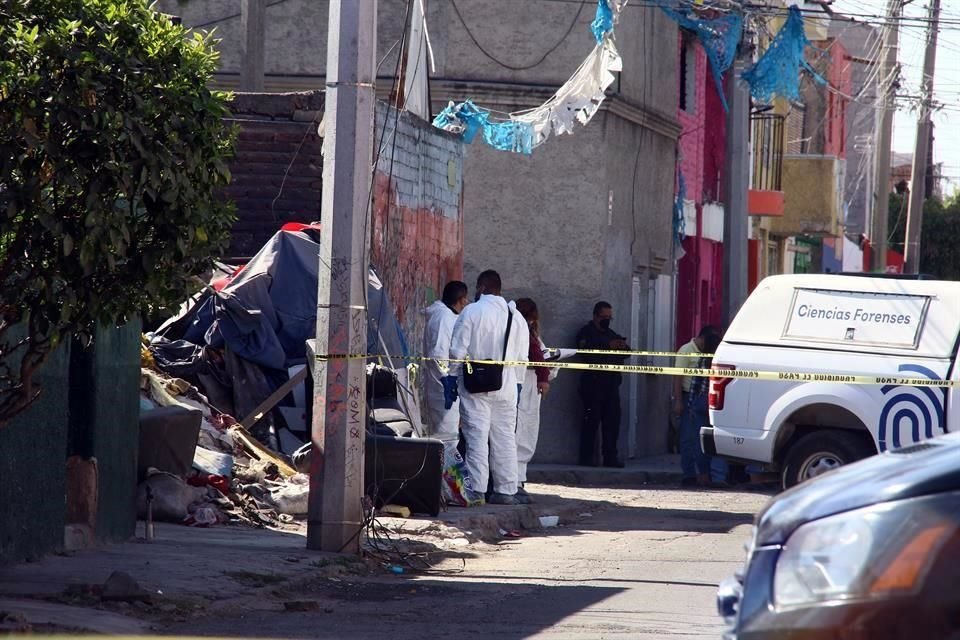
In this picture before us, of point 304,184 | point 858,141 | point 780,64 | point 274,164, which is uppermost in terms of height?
point 858,141

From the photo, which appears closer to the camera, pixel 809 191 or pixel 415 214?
pixel 415 214

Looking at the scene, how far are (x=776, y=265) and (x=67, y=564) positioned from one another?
94.2ft

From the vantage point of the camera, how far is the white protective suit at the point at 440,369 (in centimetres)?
1455

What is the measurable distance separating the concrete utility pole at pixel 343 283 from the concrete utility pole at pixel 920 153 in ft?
70.8

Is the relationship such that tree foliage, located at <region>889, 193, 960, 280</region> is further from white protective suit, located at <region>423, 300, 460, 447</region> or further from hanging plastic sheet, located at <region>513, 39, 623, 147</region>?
white protective suit, located at <region>423, 300, 460, 447</region>

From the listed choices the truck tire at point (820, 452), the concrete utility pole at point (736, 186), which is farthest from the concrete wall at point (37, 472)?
the concrete utility pole at point (736, 186)

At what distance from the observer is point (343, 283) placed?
34.7 ft

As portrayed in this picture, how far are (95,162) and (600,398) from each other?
45.3 ft

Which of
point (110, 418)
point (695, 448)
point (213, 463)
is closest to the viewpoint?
point (110, 418)

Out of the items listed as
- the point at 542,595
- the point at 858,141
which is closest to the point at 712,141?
the point at 542,595

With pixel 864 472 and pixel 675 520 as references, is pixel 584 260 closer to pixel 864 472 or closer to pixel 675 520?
pixel 675 520

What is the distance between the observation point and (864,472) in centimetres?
445

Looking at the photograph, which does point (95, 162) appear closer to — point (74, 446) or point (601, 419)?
point (74, 446)

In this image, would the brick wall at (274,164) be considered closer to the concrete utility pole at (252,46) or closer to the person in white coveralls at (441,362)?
the concrete utility pole at (252,46)
